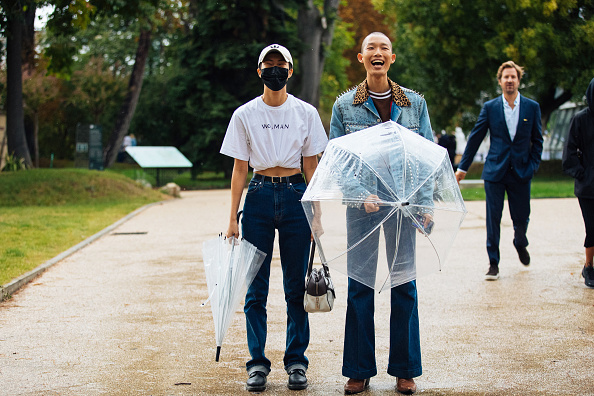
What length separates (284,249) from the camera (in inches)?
194

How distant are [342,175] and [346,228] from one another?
0.30 meters

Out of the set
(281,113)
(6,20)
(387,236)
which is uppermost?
(6,20)

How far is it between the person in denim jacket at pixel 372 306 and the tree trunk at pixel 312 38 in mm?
27028

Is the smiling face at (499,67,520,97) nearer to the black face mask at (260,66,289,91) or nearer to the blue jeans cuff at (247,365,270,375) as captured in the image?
the black face mask at (260,66,289,91)

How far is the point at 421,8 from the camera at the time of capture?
109 ft

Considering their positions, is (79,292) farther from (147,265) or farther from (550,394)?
(550,394)

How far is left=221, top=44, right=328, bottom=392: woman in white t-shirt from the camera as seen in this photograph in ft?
15.7

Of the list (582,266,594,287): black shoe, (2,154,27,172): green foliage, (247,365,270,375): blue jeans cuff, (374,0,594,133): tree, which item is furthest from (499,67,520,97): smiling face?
(374,0,594,133): tree

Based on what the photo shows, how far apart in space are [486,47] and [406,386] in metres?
28.2

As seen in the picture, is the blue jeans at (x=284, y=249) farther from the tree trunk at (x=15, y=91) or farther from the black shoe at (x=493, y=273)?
the tree trunk at (x=15, y=91)

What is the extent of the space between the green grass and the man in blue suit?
5.10 meters

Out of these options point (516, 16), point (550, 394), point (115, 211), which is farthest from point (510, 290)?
point (516, 16)

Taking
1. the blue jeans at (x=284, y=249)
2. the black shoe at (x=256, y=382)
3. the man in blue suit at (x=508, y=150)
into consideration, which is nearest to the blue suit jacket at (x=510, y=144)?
the man in blue suit at (x=508, y=150)

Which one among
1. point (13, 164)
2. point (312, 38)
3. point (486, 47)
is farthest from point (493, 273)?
point (312, 38)
